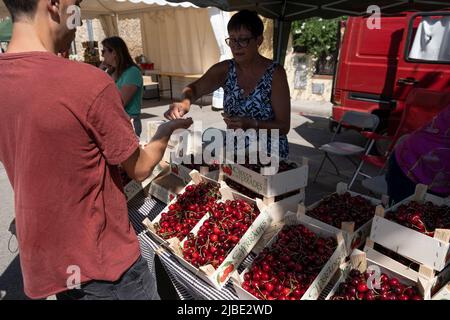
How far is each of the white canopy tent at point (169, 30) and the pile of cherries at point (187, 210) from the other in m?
7.80

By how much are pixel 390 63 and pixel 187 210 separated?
471 centimetres

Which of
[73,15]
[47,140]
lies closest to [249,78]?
[73,15]

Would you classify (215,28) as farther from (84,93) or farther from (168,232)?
(84,93)

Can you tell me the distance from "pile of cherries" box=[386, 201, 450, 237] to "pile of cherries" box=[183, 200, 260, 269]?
717 mm

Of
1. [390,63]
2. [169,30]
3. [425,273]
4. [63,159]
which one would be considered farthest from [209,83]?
[169,30]

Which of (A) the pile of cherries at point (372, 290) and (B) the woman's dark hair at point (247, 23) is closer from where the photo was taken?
(A) the pile of cherries at point (372, 290)

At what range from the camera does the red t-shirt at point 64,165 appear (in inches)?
38.0

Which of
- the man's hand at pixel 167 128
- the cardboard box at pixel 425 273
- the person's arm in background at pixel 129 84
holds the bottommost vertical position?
the cardboard box at pixel 425 273

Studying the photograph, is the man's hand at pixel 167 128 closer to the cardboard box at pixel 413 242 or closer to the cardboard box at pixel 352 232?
the cardboard box at pixel 352 232

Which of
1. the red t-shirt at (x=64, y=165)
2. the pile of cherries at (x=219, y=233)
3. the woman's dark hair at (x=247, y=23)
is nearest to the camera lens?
the red t-shirt at (x=64, y=165)

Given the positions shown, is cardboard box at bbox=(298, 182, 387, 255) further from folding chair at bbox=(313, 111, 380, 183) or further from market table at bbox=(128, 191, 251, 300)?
folding chair at bbox=(313, 111, 380, 183)

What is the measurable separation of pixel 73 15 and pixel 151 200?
1.65 m

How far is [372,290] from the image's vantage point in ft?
4.82

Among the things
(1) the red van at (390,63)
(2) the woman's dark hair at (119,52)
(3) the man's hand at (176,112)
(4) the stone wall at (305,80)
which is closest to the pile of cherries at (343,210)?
(3) the man's hand at (176,112)
